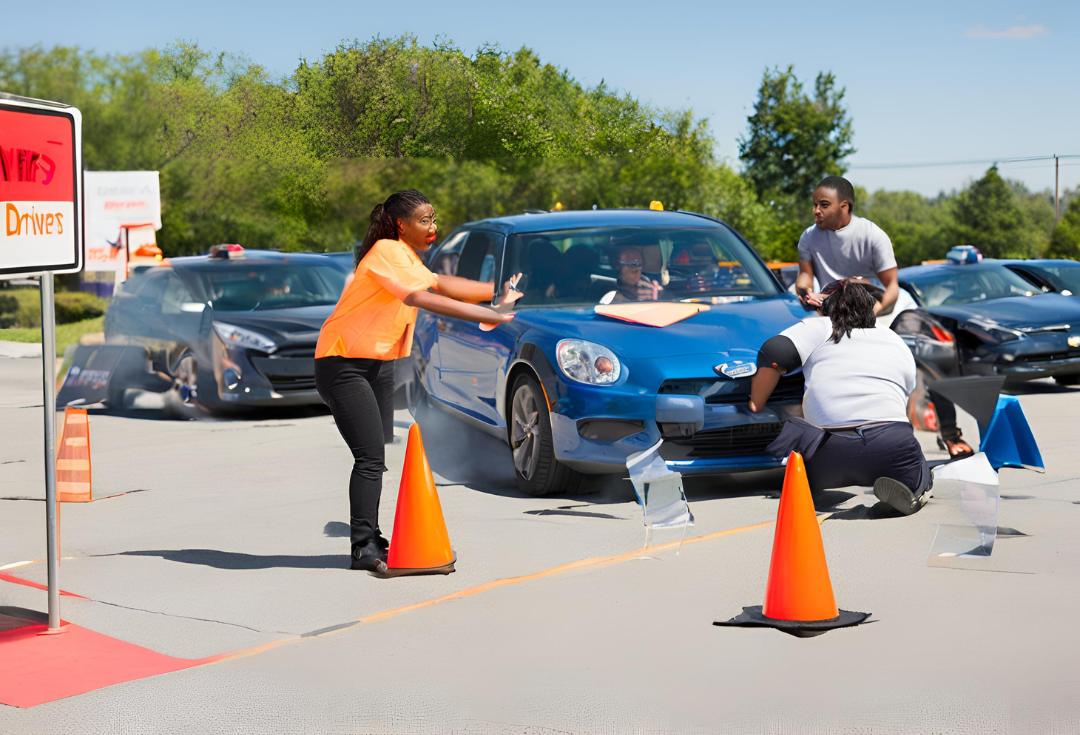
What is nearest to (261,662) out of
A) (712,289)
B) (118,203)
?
(712,289)

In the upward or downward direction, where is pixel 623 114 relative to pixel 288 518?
upward

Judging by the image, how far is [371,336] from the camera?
548 centimetres

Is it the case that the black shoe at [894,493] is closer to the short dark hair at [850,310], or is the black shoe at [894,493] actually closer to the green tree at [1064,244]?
the short dark hair at [850,310]

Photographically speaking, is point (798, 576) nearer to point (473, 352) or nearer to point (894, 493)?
point (894, 493)

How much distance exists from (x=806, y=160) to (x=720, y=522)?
7242cm

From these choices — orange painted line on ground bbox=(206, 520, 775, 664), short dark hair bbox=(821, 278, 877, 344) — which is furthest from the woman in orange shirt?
short dark hair bbox=(821, 278, 877, 344)

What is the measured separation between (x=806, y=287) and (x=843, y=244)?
14.3 inches

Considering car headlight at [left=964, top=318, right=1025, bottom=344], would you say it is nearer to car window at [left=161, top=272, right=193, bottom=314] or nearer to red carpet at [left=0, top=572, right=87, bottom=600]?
car window at [left=161, top=272, right=193, bottom=314]

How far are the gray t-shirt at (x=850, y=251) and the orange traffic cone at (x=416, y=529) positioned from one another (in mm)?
3359

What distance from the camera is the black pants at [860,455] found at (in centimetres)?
592

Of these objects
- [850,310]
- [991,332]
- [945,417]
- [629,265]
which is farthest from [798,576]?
[991,332]

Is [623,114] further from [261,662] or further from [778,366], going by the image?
[261,662]

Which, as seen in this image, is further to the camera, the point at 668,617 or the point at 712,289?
the point at 712,289

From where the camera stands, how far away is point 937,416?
24.3 ft
